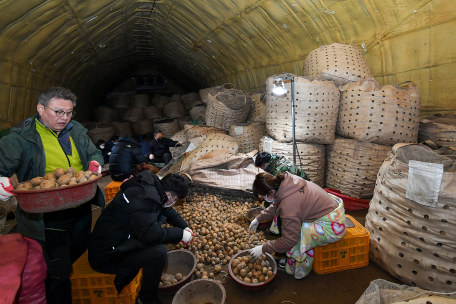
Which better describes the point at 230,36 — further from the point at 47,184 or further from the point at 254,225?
the point at 47,184

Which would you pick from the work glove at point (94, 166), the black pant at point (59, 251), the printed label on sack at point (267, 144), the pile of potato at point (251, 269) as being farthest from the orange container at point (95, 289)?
the printed label on sack at point (267, 144)

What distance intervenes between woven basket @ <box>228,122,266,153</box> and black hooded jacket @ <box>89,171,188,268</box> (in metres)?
2.83

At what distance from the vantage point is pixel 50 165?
1.72 metres

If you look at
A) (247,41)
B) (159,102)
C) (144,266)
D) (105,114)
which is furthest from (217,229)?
(105,114)

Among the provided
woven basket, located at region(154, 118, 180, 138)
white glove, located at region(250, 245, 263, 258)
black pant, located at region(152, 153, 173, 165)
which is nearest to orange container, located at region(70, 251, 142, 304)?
white glove, located at region(250, 245, 263, 258)

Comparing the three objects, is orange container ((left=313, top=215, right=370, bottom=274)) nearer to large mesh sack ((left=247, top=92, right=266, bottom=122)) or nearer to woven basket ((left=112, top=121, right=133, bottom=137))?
large mesh sack ((left=247, top=92, right=266, bottom=122))

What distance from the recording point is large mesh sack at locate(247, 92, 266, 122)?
467 cm

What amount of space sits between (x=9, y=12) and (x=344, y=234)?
4359 millimetres

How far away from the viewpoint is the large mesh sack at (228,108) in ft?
15.2

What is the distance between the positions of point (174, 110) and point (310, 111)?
639cm

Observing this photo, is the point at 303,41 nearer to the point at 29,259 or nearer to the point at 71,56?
the point at 29,259

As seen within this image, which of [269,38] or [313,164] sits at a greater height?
[269,38]

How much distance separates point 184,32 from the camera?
20.4 ft

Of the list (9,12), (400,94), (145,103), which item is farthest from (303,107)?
(145,103)
